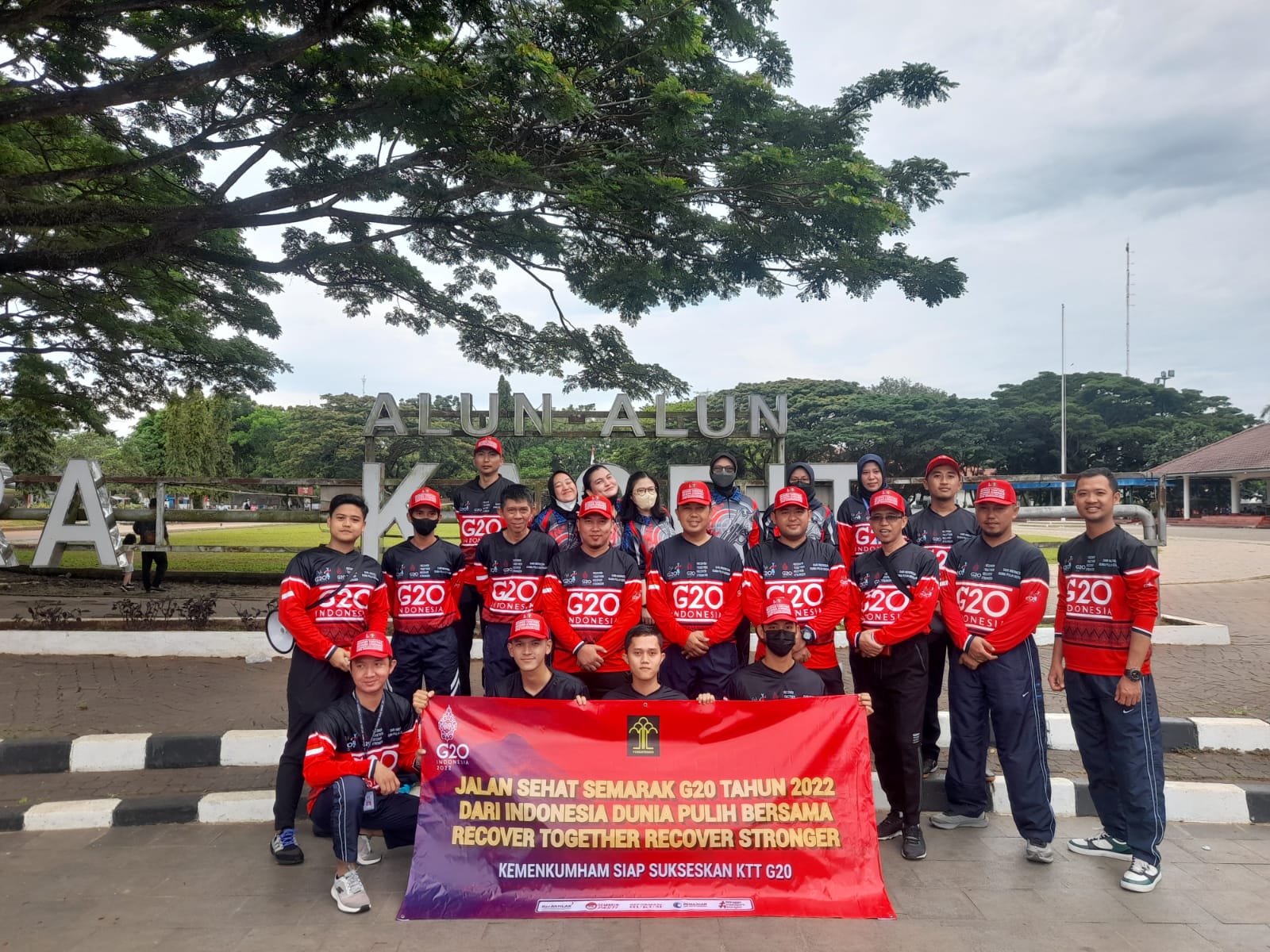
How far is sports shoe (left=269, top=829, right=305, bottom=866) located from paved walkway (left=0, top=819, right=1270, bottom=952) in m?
0.05

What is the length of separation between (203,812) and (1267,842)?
6.08m

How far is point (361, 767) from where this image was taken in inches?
154

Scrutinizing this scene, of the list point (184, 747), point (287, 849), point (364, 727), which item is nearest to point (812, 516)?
point (364, 727)

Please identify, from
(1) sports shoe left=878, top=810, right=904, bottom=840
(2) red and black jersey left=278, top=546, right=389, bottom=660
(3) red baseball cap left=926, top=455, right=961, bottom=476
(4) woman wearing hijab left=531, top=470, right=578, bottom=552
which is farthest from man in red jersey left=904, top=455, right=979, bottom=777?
(2) red and black jersey left=278, top=546, right=389, bottom=660

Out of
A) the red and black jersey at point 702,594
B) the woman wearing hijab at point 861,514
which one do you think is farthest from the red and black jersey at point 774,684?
the woman wearing hijab at point 861,514

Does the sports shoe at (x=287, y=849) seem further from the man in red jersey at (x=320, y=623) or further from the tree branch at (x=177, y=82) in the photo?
the tree branch at (x=177, y=82)

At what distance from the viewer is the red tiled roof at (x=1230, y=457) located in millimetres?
36031

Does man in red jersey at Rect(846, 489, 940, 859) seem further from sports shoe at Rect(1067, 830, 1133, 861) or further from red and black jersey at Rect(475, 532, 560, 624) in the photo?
red and black jersey at Rect(475, 532, 560, 624)

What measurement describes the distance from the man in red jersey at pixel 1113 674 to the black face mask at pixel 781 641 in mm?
1505

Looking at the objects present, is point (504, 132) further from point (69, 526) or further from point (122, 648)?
point (69, 526)

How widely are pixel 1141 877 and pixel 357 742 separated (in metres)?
3.90

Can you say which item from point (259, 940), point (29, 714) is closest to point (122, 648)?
point (29, 714)

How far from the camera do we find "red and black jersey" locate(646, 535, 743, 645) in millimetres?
4547

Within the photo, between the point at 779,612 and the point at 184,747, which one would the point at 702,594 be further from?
the point at 184,747
